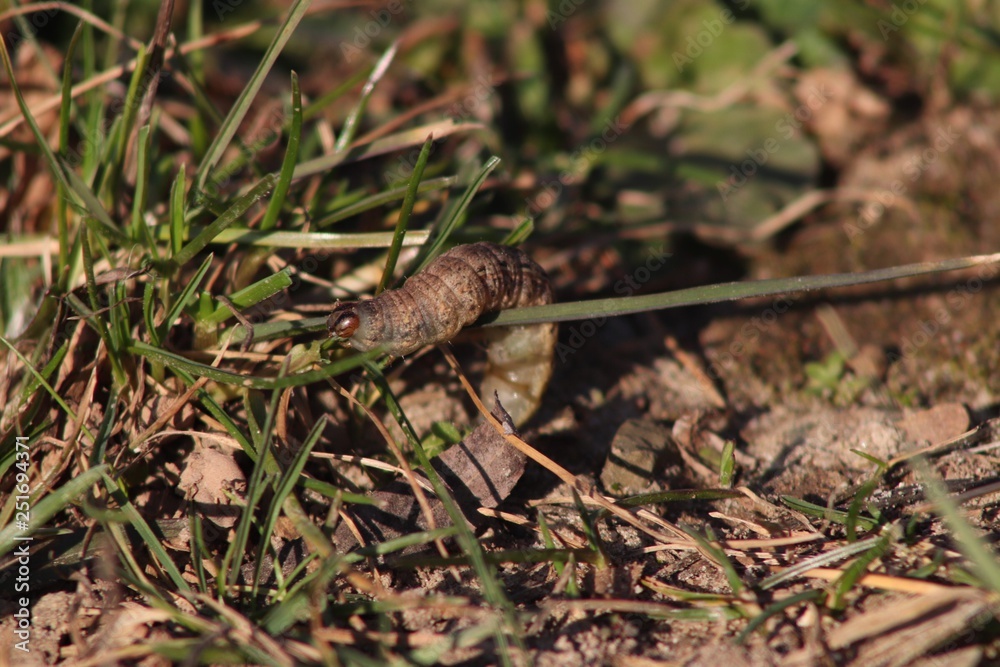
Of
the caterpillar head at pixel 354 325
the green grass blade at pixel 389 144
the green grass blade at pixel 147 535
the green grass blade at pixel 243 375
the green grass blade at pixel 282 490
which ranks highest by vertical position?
the green grass blade at pixel 389 144

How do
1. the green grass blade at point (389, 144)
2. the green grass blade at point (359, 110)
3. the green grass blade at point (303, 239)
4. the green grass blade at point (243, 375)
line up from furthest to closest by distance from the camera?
1. the green grass blade at point (359, 110)
2. the green grass blade at point (389, 144)
3. the green grass blade at point (303, 239)
4. the green grass blade at point (243, 375)

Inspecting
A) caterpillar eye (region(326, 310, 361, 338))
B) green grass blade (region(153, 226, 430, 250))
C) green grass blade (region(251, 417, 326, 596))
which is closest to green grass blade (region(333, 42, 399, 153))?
green grass blade (region(153, 226, 430, 250))

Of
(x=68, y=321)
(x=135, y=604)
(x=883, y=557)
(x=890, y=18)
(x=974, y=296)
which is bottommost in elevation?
(x=135, y=604)

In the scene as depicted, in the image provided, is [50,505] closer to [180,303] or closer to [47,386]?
[47,386]

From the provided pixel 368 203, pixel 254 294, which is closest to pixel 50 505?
pixel 254 294

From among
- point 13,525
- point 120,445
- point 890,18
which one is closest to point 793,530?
point 120,445

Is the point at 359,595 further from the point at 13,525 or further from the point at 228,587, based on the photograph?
the point at 13,525

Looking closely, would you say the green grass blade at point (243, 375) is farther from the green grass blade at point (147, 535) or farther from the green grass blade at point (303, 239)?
the green grass blade at point (303, 239)

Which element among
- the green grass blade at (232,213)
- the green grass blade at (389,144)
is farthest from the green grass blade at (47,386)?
the green grass blade at (389,144)
